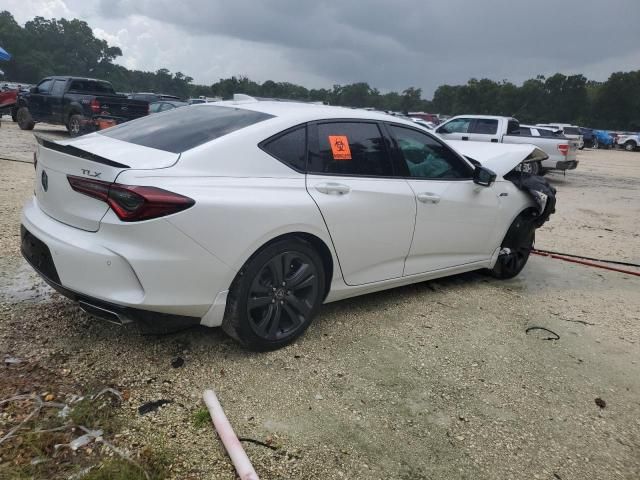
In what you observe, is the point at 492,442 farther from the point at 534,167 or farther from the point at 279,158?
the point at 534,167

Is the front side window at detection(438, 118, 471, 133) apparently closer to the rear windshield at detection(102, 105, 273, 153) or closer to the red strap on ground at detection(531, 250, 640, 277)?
the red strap on ground at detection(531, 250, 640, 277)

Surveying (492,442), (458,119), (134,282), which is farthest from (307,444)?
(458,119)

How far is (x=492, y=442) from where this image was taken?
2.66 m

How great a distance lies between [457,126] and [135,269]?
1439 cm

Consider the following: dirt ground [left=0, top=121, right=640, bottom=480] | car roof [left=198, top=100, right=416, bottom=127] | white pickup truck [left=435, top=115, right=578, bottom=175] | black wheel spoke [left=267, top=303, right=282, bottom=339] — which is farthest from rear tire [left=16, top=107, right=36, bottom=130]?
black wheel spoke [left=267, top=303, right=282, bottom=339]

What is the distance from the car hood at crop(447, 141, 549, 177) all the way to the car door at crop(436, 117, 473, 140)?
1028cm

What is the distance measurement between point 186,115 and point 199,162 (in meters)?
0.88

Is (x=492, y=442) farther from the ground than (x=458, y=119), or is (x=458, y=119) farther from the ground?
(x=458, y=119)

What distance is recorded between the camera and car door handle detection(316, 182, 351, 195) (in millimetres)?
3307

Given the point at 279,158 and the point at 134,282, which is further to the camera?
the point at 279,158

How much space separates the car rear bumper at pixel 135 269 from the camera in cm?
262

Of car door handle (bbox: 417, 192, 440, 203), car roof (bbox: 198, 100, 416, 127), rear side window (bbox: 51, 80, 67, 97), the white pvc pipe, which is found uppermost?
rear side window (bbox: 51, 80, 67, 97)

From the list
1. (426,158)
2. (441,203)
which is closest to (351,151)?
(426,158)

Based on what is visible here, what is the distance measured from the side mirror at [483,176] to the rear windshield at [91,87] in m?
13.9
